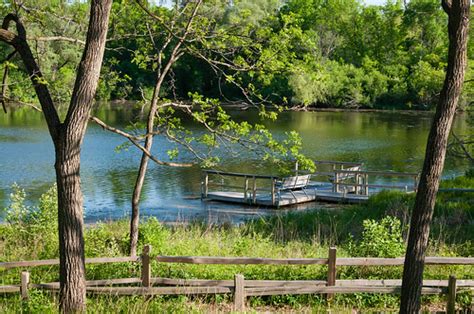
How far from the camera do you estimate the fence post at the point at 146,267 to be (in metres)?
A: 9.54

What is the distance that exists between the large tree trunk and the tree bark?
3.78 meters

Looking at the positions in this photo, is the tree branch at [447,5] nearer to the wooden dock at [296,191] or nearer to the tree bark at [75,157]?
the tree bark at [75,157]

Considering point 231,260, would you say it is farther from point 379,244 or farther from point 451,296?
point 451,296

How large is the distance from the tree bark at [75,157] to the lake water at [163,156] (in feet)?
27.7

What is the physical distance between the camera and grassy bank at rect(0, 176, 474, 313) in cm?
952

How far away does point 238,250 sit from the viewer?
12.0 metres

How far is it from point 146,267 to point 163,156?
24.9 meters

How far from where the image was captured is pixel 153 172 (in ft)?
98.0

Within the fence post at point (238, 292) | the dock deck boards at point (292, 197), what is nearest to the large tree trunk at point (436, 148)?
the fence post at point (238, 292)

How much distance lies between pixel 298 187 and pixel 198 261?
14.5 m

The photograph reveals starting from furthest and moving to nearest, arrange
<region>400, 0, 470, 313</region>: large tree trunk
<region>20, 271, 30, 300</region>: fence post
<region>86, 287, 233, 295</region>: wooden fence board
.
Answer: <region>86, 287, 233, 295</region>: wooden fence board < <region>20, 271, 30, 300</region>: fence post < <region>400, 0, 470, 313</region>: large tree trunk

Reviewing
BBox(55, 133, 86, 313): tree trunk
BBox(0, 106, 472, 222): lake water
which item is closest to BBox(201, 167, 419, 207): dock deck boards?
BBox(0, 106, 472, 222): lake water

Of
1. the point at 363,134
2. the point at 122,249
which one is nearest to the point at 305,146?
the point at 363,134

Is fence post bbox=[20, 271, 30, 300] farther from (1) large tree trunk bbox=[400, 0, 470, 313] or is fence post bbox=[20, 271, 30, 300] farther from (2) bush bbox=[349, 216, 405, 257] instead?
(2) bush bbox=[349, 216, 405, 257]
